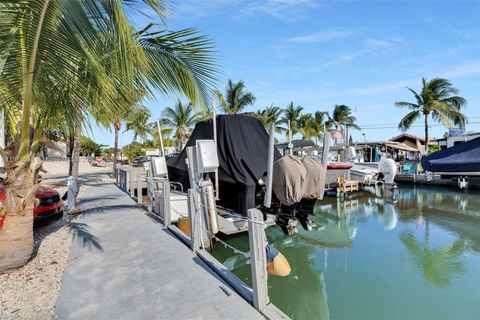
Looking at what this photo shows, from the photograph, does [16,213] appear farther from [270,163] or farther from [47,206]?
[270,163]

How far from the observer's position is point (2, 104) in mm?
3994

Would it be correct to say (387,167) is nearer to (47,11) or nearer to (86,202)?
(86,202)

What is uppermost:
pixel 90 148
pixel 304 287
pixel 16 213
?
pixel 90 148

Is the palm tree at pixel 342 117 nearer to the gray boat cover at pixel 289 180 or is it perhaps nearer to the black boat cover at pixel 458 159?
the black boat cover at pixel 458 159

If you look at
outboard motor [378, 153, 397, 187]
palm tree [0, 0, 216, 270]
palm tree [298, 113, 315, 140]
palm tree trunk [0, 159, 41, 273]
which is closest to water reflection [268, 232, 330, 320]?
palm tree [0, 0, 216, 270]

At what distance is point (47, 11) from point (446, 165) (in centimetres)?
2042

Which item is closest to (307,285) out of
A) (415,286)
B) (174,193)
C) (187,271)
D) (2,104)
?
(415,286)

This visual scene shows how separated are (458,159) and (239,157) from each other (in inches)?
650

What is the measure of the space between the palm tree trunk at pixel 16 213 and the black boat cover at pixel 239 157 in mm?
3495

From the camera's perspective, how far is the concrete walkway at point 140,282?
3.19 m

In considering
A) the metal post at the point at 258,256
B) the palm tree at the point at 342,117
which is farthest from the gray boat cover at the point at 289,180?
the palm tree at the point at 342,117

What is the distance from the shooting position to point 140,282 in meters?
3.93

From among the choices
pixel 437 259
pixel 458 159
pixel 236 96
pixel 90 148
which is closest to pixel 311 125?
pixel 236 96

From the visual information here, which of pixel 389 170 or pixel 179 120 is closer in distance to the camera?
pixel 389 170
